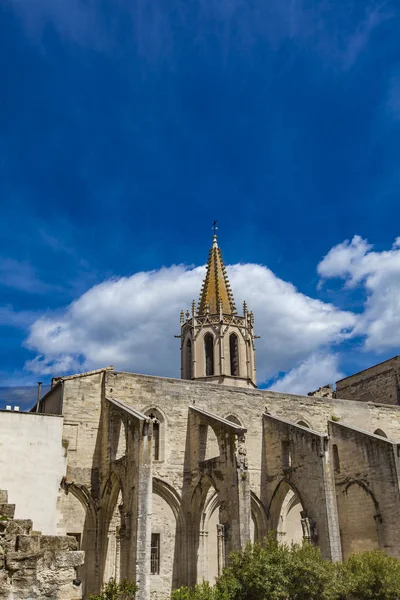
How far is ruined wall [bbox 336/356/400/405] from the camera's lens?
3291 cm

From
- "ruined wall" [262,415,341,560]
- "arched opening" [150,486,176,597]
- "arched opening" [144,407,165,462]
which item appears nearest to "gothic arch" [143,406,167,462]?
"arched opening" [144,407,165,462]

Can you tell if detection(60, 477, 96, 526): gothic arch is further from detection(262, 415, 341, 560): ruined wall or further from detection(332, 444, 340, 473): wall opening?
detection(332, 444, 340, 473): wall opening

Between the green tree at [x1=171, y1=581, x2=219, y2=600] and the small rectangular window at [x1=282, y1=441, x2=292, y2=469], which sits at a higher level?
the small rectangular window at [x1=282, y1=441, x2=292, y2=469]

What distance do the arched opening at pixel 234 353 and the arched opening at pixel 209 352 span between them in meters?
1.11

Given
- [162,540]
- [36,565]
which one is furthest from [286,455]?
[36,565]

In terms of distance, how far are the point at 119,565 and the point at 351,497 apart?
9209mm

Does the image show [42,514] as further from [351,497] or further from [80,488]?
[351,497]

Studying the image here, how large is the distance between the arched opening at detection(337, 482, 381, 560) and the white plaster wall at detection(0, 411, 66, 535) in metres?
11.0

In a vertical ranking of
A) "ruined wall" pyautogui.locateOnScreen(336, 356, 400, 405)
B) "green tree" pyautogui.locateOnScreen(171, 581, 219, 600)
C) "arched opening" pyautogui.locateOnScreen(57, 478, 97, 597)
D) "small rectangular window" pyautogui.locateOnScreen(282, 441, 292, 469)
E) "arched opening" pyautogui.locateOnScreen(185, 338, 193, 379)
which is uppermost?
"arched opening" pyautogui.locateOnScreen(185, 338, 193, 379)

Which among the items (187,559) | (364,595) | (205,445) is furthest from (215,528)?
(364,595)

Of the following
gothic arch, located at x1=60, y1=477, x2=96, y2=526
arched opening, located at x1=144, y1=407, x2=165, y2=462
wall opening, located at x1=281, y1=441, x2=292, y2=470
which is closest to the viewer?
gothic arch, located at x1=60, y1=477, x2=96, y2=526

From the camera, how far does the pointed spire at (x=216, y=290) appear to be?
35094 mm

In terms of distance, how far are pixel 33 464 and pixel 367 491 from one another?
1224cm

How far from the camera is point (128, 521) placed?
58.6 feet
